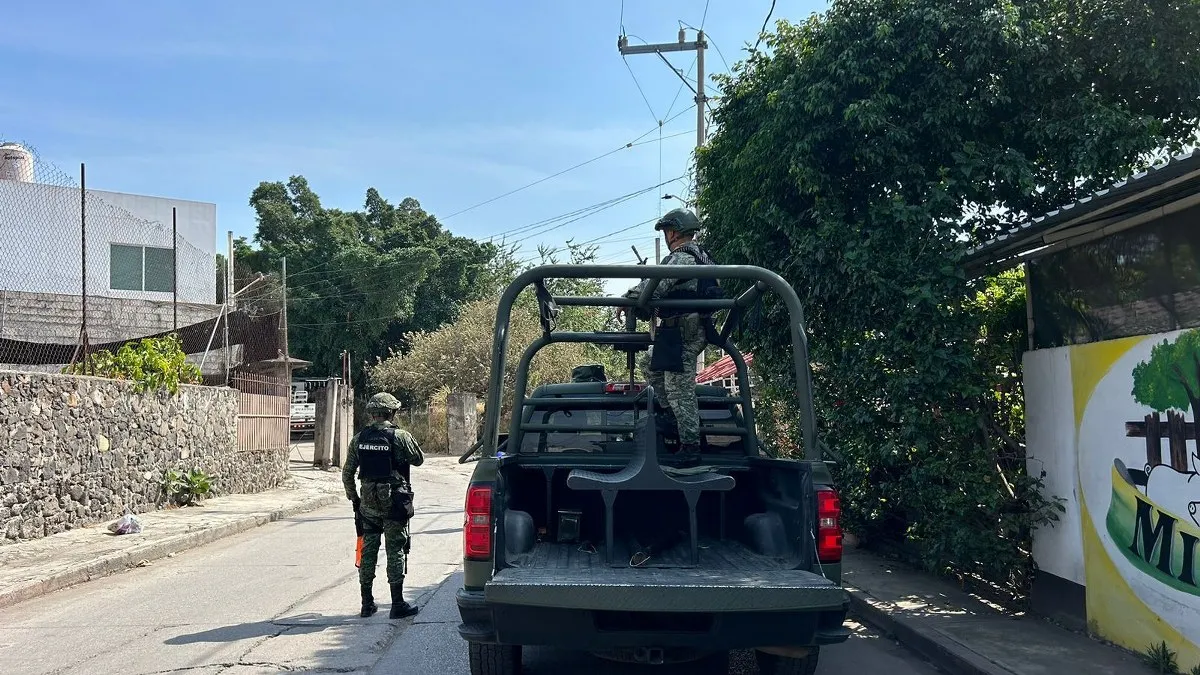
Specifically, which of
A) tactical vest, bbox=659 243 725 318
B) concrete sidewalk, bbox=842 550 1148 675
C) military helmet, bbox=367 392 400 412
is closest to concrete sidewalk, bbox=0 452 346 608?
military helmet, bbox=367 392 400 412

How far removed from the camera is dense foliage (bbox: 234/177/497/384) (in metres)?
40.0

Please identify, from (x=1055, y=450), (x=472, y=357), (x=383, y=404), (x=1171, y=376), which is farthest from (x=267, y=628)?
(x=472, y=357)

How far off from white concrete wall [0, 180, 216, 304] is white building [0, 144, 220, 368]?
0.07 feet

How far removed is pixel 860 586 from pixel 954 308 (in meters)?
2.52

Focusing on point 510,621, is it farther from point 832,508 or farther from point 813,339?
point 813,339

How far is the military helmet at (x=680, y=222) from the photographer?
5.91 metres

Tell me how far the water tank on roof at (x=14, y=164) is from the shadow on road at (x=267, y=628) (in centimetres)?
1989

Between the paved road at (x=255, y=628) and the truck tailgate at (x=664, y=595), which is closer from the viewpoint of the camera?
the truck tailgate at (x=664, y=595)

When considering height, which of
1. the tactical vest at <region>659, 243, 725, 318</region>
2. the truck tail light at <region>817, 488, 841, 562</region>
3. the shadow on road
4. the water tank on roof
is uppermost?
the water tank on roof

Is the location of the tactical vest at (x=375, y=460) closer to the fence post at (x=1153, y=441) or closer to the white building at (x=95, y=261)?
the fence post at (x=1153, y=441)

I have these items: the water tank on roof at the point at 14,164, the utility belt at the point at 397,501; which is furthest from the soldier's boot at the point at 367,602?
the water tank on roof at the point at 14,164

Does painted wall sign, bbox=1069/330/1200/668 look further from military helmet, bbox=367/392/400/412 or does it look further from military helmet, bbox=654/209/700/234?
military helmet, bbox=367/392/400/412

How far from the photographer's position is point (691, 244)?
5.83m

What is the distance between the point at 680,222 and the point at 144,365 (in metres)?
10.9
